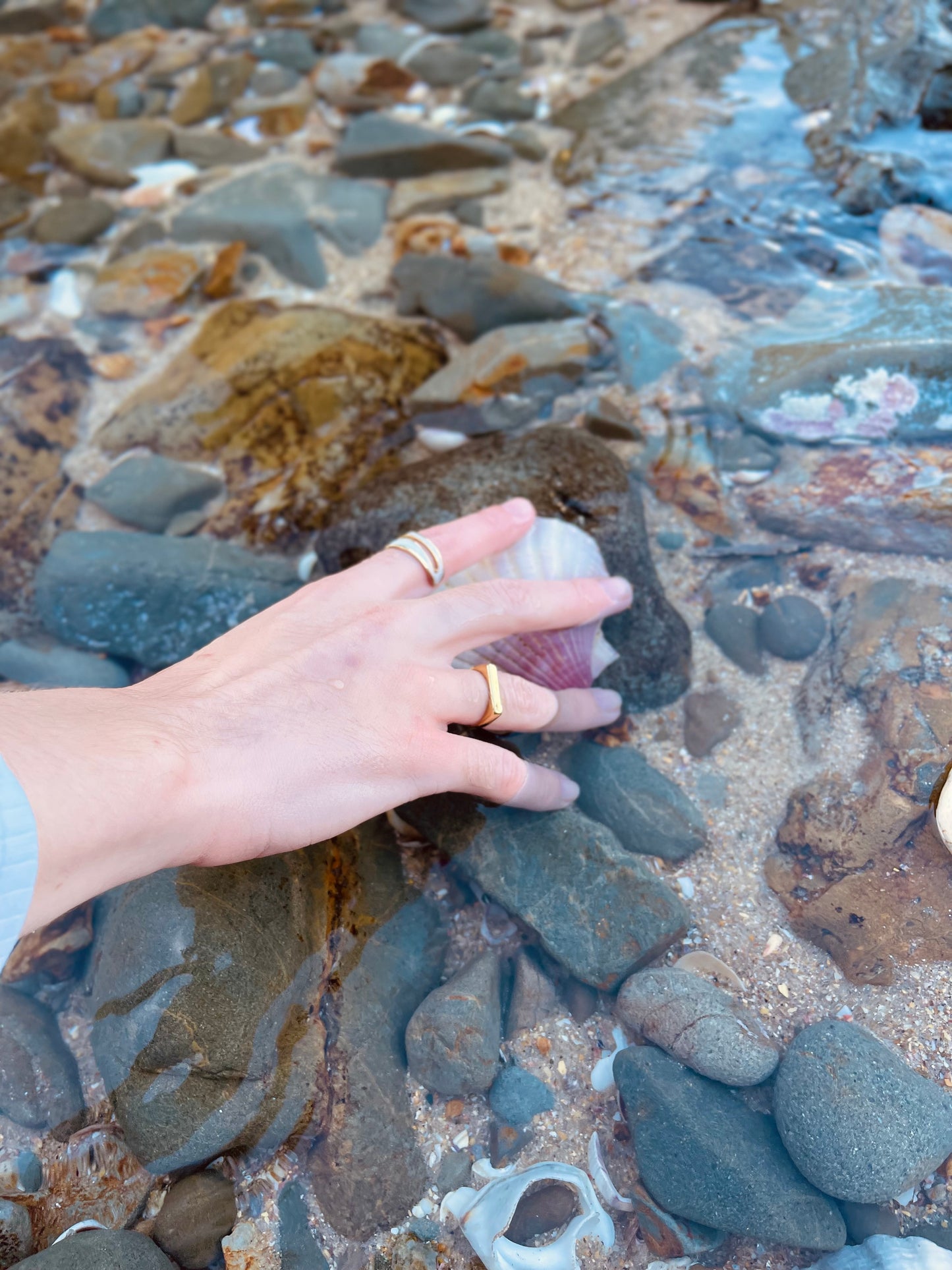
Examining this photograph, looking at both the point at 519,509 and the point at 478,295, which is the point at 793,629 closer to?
the point at 519,509

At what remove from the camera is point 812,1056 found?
6.28 ft

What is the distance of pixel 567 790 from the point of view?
2.32m

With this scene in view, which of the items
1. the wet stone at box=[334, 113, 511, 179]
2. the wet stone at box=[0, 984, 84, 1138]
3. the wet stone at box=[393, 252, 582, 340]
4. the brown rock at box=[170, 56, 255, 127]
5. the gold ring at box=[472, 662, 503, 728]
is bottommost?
the wet stone at box=[0, 984, 84, 1138]

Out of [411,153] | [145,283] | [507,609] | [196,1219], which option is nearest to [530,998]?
[196,1219]

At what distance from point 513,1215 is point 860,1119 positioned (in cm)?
83

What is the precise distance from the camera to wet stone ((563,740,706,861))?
2.35 m

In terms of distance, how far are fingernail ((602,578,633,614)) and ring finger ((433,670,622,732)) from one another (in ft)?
0.87

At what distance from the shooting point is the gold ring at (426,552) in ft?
7.72

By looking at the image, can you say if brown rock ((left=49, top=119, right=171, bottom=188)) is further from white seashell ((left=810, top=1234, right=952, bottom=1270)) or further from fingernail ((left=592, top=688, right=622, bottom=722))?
white seashell ((left=810, top=1234, right=952, bottom=1270))

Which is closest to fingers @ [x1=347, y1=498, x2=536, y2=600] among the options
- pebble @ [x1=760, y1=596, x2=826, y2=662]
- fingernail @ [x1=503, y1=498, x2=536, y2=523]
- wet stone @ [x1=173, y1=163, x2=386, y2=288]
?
A: fingernail @ [x1=503, y1=498, x2=536, y2=523]

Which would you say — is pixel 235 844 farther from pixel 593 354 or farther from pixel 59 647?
pixel 593 354

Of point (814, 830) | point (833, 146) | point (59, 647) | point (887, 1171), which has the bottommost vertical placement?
point (887, 1171)

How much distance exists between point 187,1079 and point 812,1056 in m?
1.49

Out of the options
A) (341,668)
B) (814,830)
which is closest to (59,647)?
(341,668)
